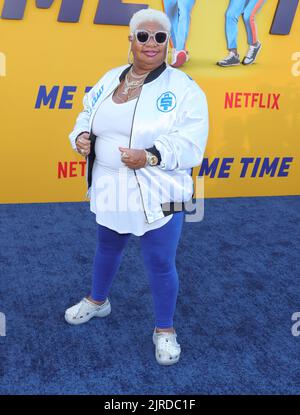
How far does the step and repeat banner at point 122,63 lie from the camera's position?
3.54 meters

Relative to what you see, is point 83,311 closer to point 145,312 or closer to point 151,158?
point 145,312

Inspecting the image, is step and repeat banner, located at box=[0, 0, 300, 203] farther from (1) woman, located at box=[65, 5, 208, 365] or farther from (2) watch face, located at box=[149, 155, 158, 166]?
(2) watch face, located at box=[149, 155, 158, 166]

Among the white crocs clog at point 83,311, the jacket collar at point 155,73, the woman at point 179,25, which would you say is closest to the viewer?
the jacket collar at point 155,73

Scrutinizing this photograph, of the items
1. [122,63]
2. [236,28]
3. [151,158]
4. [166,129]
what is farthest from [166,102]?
[236,28]

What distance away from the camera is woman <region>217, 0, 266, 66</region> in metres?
3.77

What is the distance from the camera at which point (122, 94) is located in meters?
1.80

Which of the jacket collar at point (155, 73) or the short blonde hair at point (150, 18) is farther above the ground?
the short blonde hair at point (150, 18)

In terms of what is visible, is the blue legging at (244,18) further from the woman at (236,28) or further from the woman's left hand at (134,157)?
the woman's left hand at (134,157)

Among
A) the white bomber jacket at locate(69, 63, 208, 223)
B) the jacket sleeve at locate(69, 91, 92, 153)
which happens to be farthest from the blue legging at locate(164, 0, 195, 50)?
the white bomber jacket at locate(69, 63, 208, 223)

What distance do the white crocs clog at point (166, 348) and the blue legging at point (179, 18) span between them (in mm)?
2527

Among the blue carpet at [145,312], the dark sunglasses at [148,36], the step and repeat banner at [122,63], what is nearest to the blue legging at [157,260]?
the blue carpet at [145,312]

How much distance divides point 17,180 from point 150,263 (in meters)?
2.28

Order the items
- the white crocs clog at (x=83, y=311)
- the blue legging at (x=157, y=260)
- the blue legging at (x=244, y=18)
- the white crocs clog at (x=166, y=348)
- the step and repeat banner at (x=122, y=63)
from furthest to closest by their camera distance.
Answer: the blue legging at (x=244, y=18) < the step and repeat banner at (x=122, y=63) < the white crocs clog at (x=83, y=311) < the white crocs clog at (x=166, y=348) < the blue legging at (x=157, y=260)

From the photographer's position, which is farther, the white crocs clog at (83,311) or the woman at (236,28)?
the woman at (236,28)
